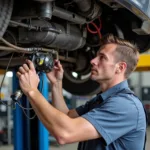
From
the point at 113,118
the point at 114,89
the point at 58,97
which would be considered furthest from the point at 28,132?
the point at 113,118

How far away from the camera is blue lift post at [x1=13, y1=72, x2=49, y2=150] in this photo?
2176 millimetres

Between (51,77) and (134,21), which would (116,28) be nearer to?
(134,21)

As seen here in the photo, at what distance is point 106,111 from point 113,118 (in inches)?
1.4

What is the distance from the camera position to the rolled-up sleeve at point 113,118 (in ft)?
3.65

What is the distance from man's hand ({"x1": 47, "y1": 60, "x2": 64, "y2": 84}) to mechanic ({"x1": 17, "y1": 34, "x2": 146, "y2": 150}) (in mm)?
214

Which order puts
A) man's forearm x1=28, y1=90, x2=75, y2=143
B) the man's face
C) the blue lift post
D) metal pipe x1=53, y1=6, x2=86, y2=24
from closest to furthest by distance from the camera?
1. man's forearm x1=28, y1=90, x2=75, y2=143
2. the man's face
3. metal pipe x1=53, y1=6, x2=86, y2=24
4. the blue lift post

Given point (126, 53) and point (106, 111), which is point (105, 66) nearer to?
point (126, 53)

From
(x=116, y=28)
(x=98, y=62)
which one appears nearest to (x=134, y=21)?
(x=116, y=28)

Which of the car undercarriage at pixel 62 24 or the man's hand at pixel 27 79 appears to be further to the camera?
the car undercarriage at pixel 62 24

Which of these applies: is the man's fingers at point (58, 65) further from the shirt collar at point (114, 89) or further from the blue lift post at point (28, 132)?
the blue lift post at point (28, 132)

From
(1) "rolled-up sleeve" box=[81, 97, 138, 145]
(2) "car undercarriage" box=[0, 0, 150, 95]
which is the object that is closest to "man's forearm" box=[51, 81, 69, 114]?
(2) "car undercarriage" box=[0, 0, 150, 95]

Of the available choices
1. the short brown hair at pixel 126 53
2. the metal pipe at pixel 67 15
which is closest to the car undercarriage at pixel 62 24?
the metal pipe at pixel 67 15

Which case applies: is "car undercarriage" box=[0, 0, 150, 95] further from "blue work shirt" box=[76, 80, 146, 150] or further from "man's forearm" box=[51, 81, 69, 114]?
"blue work shirt" box=[76, 80, 146, 150]

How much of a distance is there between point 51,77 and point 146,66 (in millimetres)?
2182
